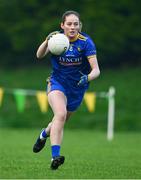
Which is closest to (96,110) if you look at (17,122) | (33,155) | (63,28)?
(17,122)

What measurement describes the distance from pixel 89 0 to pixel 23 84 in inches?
190

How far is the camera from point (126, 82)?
32375mm

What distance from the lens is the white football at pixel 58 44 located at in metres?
10.1

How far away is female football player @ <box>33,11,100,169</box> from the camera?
10242 millimetres

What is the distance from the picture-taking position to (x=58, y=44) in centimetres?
1009

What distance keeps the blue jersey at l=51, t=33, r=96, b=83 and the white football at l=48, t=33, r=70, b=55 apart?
23cm

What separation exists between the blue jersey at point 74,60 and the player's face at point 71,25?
0.12 m

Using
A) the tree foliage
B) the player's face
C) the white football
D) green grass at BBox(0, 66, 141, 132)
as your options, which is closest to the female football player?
the player's face

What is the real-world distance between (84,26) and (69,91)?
2291cm

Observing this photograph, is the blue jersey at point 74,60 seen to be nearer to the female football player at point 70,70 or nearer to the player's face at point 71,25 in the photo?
the female football player at point 70,70

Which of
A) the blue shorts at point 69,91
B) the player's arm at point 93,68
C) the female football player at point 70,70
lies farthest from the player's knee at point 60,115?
the player's arm at point 93,68

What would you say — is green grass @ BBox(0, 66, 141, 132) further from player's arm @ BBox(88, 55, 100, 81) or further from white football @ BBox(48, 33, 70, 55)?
Result: white football @ BBox(48, 33, 70, 55)

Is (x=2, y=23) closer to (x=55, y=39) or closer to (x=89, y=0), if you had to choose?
(x=89, y=0)

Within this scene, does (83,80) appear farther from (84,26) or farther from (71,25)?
(84,26)
